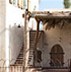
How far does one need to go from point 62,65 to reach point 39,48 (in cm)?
196

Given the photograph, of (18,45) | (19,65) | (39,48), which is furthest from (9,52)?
(39,48)

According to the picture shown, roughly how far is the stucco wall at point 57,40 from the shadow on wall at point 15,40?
1.75m

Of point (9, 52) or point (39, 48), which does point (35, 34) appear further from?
point (9, 52)

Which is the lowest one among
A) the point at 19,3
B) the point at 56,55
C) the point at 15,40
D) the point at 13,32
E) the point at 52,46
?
the point at 56,55

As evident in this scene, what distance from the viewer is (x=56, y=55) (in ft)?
77.3

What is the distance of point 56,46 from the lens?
23688 mm

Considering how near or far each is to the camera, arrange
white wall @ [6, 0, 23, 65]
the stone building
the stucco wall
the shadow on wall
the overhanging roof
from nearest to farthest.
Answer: the overhanging roof
white wall @ [6, 0, 23, 65]
the shadow on wall
the stone building
the stucco wall

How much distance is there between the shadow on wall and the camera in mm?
20734

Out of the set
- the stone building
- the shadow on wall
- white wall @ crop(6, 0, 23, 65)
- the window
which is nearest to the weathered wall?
white wall @ crop(6, 0, 23, 65)

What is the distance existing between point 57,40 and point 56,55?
1.01 metres

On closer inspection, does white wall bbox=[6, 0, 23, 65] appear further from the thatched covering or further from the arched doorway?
the arched doorway

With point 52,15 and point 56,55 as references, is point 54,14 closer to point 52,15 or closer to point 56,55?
point 52,15

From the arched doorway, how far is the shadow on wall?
7.22ft

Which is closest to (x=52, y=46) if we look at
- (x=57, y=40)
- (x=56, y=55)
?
(x=57, y=40)
